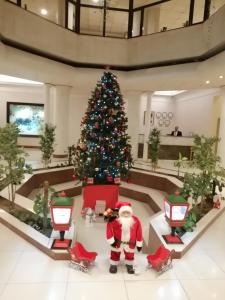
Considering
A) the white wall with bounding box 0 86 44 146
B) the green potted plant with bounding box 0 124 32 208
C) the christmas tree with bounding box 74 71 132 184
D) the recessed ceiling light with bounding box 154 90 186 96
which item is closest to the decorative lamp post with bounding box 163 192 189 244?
the green potted plant with bounding box 0 124 32 208

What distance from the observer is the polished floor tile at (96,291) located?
2131mm

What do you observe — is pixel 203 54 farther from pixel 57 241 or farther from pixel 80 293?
pixel 80 293

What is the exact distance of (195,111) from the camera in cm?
1141

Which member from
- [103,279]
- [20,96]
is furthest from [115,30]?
[103,279]

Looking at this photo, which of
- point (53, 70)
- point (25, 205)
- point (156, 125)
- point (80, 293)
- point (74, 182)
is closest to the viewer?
point (80, 293)

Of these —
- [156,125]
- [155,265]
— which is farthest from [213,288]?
[156,125]

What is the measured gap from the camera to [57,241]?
284cm

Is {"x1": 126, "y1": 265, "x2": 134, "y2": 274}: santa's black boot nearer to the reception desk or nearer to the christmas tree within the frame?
the christmas tree

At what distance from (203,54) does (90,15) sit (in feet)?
13.1

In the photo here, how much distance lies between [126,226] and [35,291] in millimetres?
1040

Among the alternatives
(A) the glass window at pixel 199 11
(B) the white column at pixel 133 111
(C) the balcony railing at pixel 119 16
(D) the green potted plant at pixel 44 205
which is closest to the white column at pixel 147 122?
(B) the white column at pixel 133 111

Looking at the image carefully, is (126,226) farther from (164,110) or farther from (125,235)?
(164,110)

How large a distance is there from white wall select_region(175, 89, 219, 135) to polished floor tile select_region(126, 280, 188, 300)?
8.60 meters

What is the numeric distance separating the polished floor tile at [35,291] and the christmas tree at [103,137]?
3.39 metres
